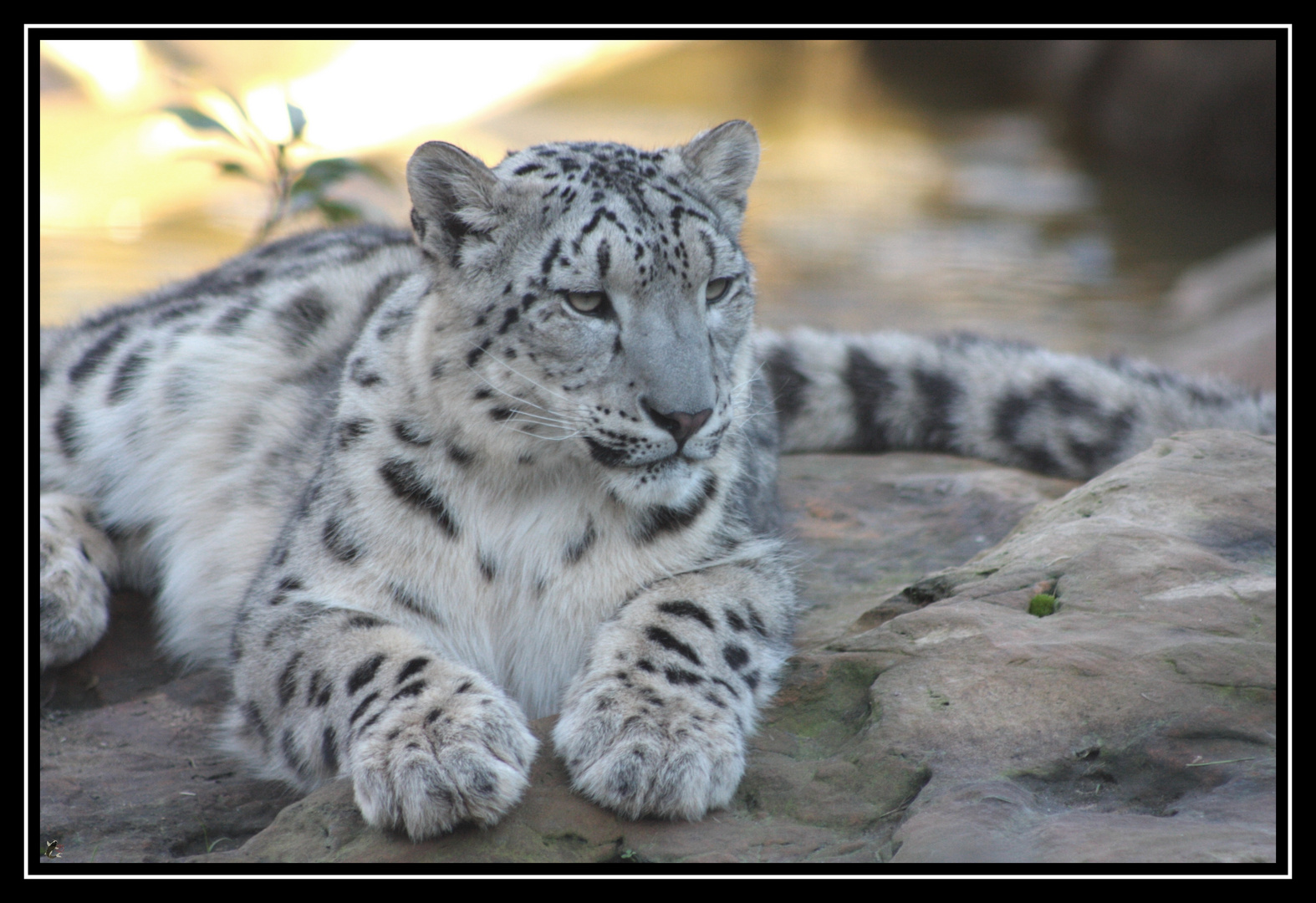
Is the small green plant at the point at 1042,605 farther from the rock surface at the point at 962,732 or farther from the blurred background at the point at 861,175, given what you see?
the blurred background at the point at 861,175

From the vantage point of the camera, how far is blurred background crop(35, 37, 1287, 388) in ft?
29.1

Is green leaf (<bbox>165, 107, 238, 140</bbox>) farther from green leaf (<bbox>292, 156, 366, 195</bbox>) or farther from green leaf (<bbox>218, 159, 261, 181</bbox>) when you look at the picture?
green leaf (<bbox>292, 156, 366, 195</bbox>)

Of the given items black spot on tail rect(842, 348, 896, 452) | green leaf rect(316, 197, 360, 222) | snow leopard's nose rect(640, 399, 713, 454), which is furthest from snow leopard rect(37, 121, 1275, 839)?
green leaf rect(316, 197, 360, 222)

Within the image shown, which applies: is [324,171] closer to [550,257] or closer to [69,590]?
[69,590]

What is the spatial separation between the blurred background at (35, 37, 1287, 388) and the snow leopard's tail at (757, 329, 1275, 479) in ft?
2.67

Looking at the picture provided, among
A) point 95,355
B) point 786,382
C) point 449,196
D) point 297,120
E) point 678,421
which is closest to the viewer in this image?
point 678,421

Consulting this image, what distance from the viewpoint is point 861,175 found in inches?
677

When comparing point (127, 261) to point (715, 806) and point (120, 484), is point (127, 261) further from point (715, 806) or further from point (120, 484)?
point (715, 806)

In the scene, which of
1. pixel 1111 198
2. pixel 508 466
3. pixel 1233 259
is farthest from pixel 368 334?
pixel 1111 198

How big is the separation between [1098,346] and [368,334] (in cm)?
692

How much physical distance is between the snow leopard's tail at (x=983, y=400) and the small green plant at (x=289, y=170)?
2.57 m

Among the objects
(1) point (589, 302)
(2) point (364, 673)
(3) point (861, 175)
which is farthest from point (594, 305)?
(3) point (861, 175)

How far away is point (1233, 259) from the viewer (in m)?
10.9

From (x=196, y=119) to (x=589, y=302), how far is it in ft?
13.3
